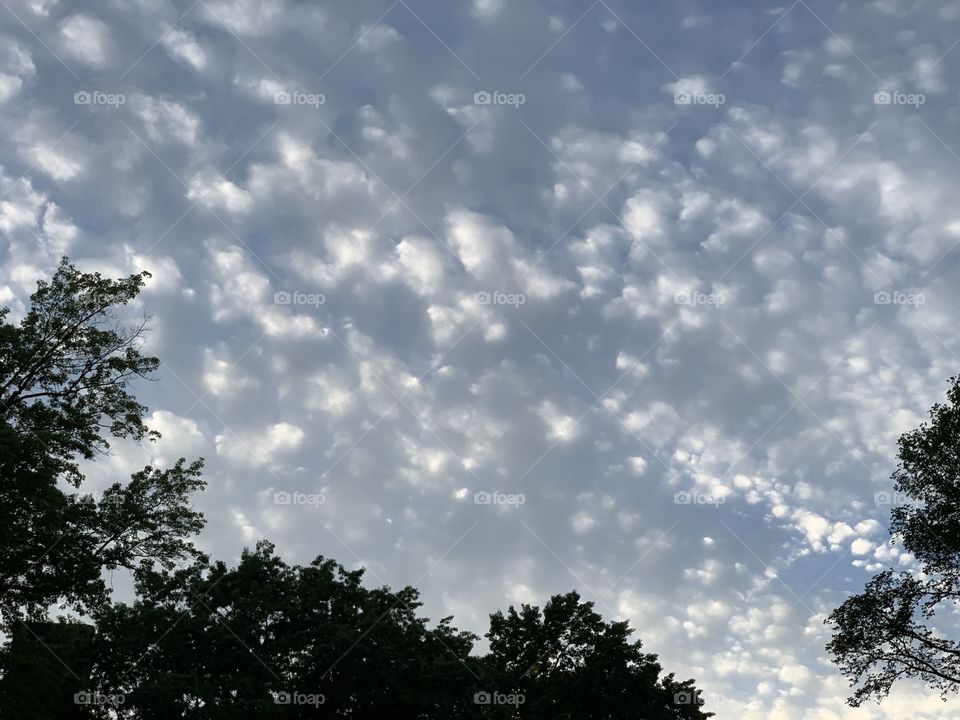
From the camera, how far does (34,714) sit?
2642cm

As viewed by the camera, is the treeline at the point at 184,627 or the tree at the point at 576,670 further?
the tree at the point at 576,670

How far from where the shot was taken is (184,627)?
32.6 metres

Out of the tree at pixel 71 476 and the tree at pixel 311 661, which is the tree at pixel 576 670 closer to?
the tree at pixel 311 661

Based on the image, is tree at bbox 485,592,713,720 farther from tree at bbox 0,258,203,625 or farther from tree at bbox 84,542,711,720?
tree at bbox 0,258,203,625

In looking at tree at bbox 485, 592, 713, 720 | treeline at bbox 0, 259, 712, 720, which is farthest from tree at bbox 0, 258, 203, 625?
tree at bbox 485, 592, 713, 720

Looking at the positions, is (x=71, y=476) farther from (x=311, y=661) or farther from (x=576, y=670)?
(x=576, y=670)

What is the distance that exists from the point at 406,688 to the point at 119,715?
1227 cm

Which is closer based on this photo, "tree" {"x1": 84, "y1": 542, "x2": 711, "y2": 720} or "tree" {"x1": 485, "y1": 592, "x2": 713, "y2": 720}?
"tree" {"x1": 84, "y1": 542, "x2": 711, "y2": 720}

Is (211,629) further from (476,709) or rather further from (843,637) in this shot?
(843,637)

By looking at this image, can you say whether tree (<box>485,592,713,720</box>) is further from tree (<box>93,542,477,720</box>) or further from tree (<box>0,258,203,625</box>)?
tree (<box>0,258,203,625</box>)

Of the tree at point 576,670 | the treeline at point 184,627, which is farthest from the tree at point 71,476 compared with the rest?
the tree at point 576,670

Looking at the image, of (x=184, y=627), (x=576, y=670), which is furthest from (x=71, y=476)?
(x=576, y=670)

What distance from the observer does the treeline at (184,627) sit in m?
23.1

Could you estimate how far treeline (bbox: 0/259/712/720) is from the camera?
2311 centimetres
